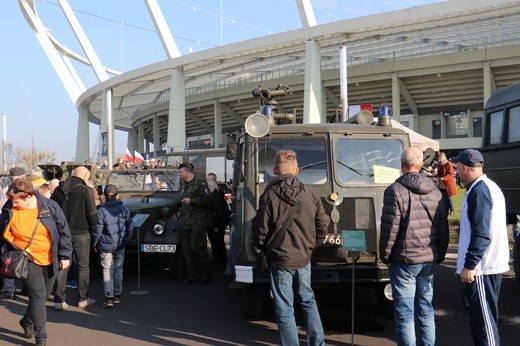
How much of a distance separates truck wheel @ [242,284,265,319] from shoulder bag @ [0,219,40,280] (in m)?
2.33

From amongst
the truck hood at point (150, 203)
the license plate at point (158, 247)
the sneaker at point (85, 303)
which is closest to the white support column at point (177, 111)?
the truck hood at point (150, 203)

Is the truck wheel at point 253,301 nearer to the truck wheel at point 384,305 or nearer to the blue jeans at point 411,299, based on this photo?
the truck wheel at point 384,305

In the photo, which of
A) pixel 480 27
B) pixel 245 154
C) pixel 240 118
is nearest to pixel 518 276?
pixel 245 154

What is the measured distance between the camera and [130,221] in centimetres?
762

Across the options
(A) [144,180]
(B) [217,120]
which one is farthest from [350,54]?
(A) [144,180]

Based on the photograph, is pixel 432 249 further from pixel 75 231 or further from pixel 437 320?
pixel 75 231

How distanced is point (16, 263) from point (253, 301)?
256 cm

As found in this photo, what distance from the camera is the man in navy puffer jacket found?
288 inches

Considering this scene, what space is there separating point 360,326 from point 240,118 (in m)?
43.1

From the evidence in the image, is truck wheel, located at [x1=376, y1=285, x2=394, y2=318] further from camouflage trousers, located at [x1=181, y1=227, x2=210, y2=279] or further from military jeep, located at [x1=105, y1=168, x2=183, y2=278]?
military jeep, located at [x1=105, y1=168, x2=183, y2=278]

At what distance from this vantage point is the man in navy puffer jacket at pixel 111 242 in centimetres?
732

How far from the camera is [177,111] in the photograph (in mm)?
33938

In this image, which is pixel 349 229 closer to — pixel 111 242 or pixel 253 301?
pixel 253 301

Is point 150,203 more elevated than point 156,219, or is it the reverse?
point 150,203
